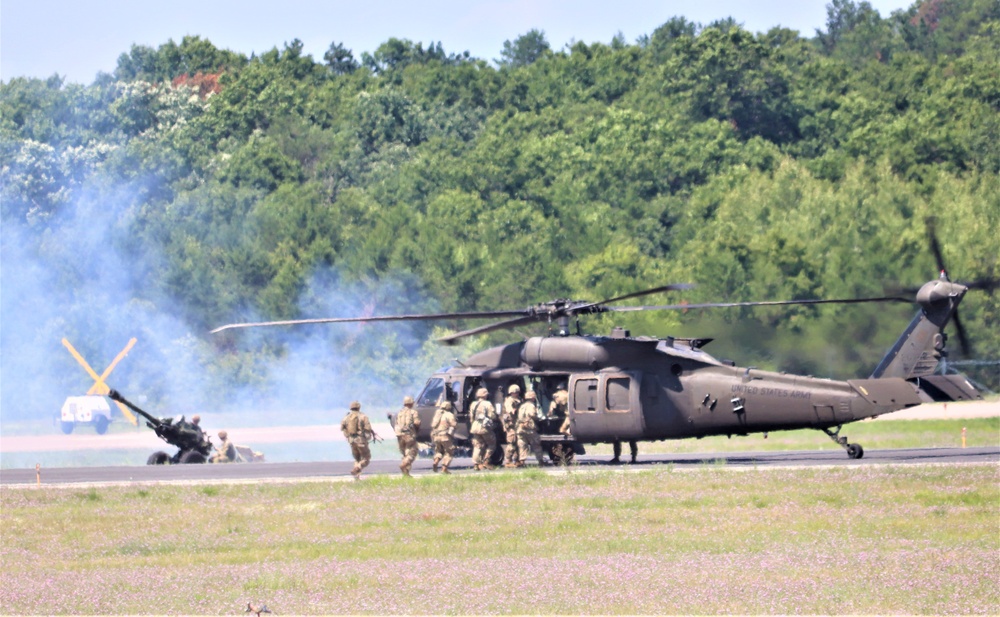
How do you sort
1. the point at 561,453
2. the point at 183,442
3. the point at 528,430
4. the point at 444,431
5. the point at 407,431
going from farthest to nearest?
the point at 183,442 < the point at 561,453 < the point at 444,431 < the point at 528,430 < the point at 407,431

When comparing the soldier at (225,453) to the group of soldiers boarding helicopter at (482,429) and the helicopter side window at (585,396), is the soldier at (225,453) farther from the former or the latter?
the helicopter side window at (585,396)

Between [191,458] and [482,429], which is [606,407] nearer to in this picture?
[482,429]

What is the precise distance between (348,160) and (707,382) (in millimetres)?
74197

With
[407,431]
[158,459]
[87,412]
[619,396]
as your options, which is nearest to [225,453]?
[158,459]

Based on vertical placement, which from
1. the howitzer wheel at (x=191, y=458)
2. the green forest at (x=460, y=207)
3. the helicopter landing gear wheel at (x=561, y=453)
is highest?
the green forest at (x=460, y=207)

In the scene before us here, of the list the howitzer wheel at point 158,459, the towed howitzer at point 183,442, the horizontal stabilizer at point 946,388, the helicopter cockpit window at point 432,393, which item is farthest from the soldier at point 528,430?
the howitzer wheel at point 158,459

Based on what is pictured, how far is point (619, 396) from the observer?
98.8ft

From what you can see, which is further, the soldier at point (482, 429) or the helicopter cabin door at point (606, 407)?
the soldier at point (482, 429)

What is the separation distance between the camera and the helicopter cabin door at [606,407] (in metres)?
30.0

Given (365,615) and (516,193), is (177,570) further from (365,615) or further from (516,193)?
(516,193)

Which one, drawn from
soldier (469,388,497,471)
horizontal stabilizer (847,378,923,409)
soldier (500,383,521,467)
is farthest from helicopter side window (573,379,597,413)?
horizontal stabilizer (847,378,923,409)

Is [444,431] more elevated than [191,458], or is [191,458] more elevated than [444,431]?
[444,431]

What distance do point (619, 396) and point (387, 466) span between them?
7.38 m

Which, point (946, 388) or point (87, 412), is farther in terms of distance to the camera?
point (87, 412)
